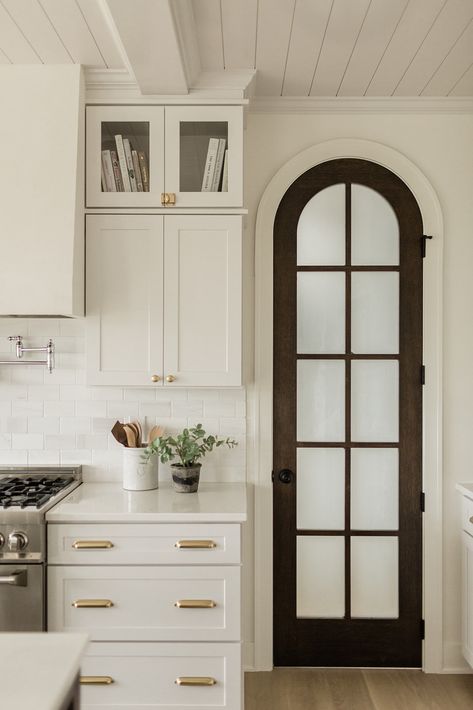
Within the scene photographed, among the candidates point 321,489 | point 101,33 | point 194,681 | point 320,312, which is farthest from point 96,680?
point 101,33

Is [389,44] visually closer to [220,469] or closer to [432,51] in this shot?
[432,51]

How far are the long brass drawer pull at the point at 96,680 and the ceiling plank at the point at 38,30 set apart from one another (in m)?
2.35

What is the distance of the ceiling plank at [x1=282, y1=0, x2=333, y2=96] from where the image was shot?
6.92ft

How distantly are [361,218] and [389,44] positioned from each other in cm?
78

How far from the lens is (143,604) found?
7.55ft

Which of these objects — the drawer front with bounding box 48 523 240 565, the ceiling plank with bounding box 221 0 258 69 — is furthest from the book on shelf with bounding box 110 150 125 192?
the drawer front with bounding box 48 523 240 565

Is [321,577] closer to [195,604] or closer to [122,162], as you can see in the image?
[195,604]

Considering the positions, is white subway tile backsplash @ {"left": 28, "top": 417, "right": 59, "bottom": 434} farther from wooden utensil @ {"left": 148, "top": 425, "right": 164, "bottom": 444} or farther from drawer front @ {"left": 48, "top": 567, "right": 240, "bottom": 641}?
drawer front @ {"left": 48, "top": 567, "right": 240, "bottom": 641}

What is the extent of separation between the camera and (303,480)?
2.92 m

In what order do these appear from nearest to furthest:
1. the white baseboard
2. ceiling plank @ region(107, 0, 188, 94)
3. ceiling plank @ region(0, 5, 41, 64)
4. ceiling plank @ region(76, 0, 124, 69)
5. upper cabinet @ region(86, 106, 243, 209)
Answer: ceiling plank @ region(107, 0, 188, 94) < ceiling plank @ region(76, 0, 124, 69) < ceiling plank @ region(0, 5, 41, 64) < upper cabinet @ region(86, 106, 243, 209) < the white baseboard

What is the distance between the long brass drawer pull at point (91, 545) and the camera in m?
2.30

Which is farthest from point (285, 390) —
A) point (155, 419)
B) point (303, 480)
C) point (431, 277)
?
point (431, 277)

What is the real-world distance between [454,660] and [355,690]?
523mm

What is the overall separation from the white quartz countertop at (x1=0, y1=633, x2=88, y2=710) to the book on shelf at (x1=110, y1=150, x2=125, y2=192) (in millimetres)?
1887
